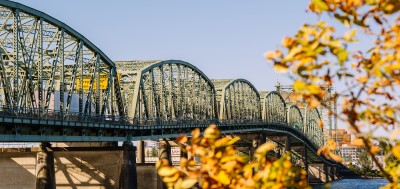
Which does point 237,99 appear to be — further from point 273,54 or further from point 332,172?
point 273,54

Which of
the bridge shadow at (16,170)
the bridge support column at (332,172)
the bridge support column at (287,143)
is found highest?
the bridge shadow at (16,170)

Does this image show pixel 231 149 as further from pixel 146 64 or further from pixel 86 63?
pixel 146 64

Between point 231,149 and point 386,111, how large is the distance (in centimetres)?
208

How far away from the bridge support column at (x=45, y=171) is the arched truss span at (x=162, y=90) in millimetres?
14768

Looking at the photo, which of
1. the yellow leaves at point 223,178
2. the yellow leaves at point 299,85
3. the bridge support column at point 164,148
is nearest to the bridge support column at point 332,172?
the bridge support column at point 164,148

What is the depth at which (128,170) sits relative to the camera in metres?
60.8

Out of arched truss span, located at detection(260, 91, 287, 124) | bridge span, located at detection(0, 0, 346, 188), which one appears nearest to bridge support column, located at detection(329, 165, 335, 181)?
arched truss span, located at detection(260, 91, 287, 124)

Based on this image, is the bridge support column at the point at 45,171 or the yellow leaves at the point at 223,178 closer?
the yellow leaves at the point at 223,178

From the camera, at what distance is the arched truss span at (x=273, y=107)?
15825 cm

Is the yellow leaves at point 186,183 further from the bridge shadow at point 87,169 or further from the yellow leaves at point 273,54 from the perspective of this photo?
the bridge shadow at point 87,169

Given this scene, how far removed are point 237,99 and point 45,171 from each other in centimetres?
8767

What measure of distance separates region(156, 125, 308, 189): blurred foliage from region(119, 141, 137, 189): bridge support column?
5411 cm

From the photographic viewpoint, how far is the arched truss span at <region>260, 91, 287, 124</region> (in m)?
158

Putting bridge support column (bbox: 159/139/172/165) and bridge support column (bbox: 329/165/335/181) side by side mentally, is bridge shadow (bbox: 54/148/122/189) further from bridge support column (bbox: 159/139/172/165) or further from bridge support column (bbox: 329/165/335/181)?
bridge support column (bbox: 329/165/335/181)
